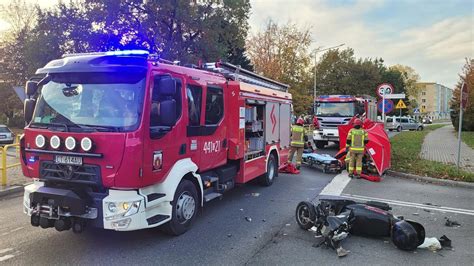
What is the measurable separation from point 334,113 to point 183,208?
14036 millimetres

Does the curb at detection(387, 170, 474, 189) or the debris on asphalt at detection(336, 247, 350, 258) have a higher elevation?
the curb at detection(387, 170, 474, 189)

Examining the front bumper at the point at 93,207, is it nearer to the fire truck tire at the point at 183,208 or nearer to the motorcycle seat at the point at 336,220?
the fire truck tire at the point at 183,208

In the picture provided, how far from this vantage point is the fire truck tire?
5312 mm

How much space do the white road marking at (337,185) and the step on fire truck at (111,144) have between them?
12.5ft

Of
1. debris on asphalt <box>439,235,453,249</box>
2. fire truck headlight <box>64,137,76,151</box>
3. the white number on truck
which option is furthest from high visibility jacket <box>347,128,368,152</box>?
fire truck headlight <box>64,137,76,151</box>

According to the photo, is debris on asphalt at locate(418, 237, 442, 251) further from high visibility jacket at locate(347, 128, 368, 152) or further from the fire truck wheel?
high visibility jacket at locate(347, 128, 368, 152)

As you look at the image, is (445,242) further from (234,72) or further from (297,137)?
(297,137)

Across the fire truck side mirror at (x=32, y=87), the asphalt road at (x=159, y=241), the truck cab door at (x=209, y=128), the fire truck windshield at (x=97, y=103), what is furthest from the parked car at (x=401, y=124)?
the fire truck side mirror at (x=32, y=87)

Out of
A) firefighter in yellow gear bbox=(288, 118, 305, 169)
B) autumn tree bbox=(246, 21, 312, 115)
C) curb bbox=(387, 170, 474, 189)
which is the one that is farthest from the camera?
autumn tree bbox=(246, 21, 312, 115)

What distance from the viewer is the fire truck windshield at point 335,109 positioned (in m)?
18.1

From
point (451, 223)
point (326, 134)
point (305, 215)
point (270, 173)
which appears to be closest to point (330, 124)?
point (326, 134)

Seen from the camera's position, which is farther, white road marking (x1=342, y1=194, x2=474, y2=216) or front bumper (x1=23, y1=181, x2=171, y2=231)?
white road marking (x1=342, y1=194, x2=474, y2=216)

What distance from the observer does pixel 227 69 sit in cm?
746

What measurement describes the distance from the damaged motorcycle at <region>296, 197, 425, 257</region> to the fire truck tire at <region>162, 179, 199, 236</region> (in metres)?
1.58
